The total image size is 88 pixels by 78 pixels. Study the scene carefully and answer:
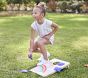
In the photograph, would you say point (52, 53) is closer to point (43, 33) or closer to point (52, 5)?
point (43, 33)

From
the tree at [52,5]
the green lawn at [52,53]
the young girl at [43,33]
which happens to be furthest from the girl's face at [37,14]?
the tree at [52,5]

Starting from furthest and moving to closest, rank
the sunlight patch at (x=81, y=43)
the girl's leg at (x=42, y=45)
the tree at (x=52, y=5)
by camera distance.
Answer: the tree at (x=52, y=5) → the sunlight patch at (x=81, y=43) → the girl's leg at (x=42, y=45)

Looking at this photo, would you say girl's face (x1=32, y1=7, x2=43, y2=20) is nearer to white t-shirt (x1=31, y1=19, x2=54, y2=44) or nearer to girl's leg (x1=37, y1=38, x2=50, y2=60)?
white t-shirt (x1=31, y1=19, x2=54, y2=44)

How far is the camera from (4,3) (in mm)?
17719

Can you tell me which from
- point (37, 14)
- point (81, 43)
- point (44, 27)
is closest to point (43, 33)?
point (44, 27)

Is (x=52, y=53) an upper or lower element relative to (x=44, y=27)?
lower

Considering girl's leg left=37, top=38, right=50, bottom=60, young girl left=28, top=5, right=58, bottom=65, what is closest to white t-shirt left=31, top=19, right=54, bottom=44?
young girl left=28, top=5, right=58, bottom=65

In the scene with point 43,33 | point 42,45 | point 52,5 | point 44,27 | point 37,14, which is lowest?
point 52,5

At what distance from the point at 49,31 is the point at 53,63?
624 millimetres

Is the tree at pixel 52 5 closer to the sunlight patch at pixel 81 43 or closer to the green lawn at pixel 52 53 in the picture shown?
the green lawn at pixel 52 53

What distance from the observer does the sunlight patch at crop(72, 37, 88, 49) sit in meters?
6.03

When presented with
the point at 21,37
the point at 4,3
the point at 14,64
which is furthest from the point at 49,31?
the point at 4,3

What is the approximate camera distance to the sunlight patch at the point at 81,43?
6.03 metres

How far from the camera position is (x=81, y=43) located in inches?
252
